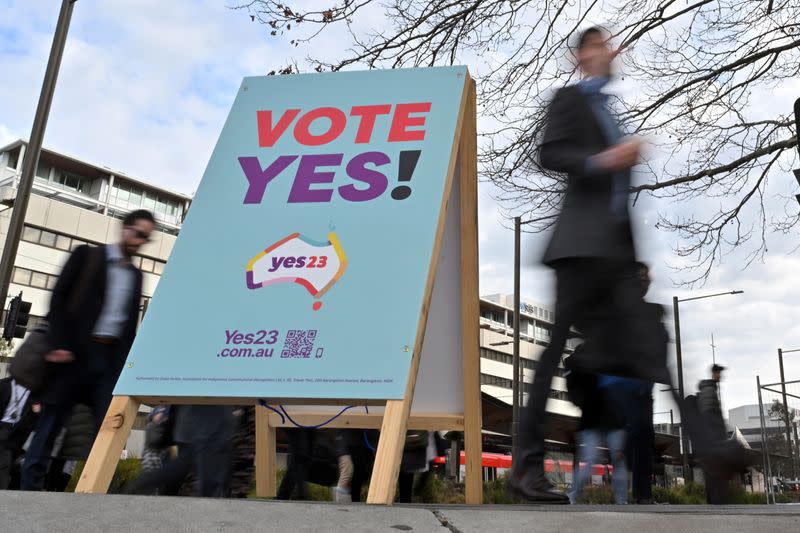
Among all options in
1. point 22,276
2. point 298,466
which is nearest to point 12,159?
point 22,276

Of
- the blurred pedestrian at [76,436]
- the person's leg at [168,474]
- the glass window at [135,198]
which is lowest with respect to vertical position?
the person's leg at [168,474]

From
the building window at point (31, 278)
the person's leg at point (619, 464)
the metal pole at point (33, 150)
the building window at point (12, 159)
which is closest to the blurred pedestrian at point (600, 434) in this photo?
the person's leg at point (619, 464)

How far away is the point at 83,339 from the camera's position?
413 cm

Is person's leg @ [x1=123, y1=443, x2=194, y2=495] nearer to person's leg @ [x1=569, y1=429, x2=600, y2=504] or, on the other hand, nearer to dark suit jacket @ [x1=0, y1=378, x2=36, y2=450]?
dark suit jacket @ [x1=0, y1=378, x2=36, y2=450]

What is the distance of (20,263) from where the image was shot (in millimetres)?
44781

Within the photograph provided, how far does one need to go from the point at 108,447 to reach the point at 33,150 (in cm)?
554

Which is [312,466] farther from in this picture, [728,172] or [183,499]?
[728,172]

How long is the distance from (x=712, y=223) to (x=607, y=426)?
628 cm

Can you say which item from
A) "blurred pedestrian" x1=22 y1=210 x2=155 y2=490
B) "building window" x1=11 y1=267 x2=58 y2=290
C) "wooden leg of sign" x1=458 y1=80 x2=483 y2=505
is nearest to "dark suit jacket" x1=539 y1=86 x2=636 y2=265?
"wooden leg of sign" x1=458 y1=80 x2=483 y2=505

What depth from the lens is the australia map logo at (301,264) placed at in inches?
128

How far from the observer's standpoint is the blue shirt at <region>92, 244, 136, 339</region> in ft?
13.8

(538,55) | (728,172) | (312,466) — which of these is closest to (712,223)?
(728,172)

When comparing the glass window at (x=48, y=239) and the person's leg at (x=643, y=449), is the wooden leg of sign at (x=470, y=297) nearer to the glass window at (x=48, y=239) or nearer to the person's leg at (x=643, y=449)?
the person's leg at (x=643, y=449)

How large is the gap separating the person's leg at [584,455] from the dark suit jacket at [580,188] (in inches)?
44.2
